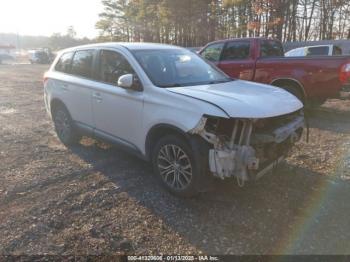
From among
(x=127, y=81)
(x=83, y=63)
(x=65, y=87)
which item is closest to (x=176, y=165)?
(x=127, y=81)

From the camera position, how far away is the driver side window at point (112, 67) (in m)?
4.50

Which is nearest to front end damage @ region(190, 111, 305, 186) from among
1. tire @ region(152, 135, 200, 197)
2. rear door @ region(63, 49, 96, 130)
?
tire @ region(152, 135, 200, 197)

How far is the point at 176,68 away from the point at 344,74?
422 cm

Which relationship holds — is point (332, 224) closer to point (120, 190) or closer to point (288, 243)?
point (288, 243)

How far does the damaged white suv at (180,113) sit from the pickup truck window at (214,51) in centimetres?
409

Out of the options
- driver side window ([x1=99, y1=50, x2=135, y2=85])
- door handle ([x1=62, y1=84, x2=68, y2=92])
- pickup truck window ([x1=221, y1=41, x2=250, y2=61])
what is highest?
pickup truck window ([x1=221, y1=41, x2=250, y2=61])

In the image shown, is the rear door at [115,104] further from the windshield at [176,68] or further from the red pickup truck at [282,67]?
the red pickup truck at [282,67]

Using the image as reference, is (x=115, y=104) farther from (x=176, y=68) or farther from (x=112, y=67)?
(x=176, y=68)

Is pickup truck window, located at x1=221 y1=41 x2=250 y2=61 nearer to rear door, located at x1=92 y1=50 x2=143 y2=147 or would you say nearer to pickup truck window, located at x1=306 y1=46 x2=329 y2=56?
rear door, located at x1=92 y1=50 x2=143 y2=147

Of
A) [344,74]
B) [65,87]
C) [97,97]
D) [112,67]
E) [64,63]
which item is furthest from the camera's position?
[344,74]

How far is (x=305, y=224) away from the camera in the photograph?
11.1 feet

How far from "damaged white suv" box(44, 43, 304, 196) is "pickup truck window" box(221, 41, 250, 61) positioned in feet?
12.3

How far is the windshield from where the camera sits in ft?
14.0

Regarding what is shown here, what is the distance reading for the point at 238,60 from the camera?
8531 mm
